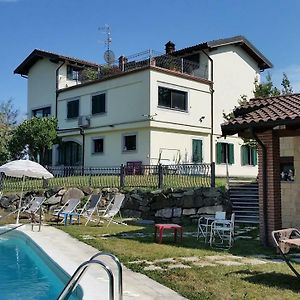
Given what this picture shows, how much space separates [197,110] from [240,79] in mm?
5886

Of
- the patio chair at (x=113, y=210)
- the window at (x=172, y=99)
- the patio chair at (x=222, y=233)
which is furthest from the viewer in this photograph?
the window at (x=172, y=99)

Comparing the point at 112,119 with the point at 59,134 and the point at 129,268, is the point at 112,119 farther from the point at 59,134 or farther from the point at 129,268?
the point at 129,268

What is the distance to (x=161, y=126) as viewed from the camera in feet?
82.7

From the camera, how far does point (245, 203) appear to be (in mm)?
15766

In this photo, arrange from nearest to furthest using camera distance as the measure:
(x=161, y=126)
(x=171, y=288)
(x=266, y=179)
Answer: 1. (x=171, y=288)
2. (x=266, y=179)
3. (x=161, y=126)

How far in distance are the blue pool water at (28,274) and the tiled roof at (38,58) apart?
2219 cm

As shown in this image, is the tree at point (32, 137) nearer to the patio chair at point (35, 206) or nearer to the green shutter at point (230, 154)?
the patio chair at point (35, 206)

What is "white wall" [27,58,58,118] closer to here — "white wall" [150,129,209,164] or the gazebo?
"white wall" [150,129,209,164]

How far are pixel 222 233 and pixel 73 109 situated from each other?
2070 centimetres

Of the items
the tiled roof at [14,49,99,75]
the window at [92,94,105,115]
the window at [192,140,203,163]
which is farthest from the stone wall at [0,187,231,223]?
the tiled roof at [14,49,99,75]

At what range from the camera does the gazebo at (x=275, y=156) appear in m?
9.95

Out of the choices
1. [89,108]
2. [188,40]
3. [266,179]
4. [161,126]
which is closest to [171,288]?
[266,179]

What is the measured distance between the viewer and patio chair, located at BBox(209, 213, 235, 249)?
33.9 ft

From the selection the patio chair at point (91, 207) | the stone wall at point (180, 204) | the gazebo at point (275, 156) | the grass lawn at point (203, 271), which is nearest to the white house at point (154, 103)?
the stone wall at point (180, 204)
